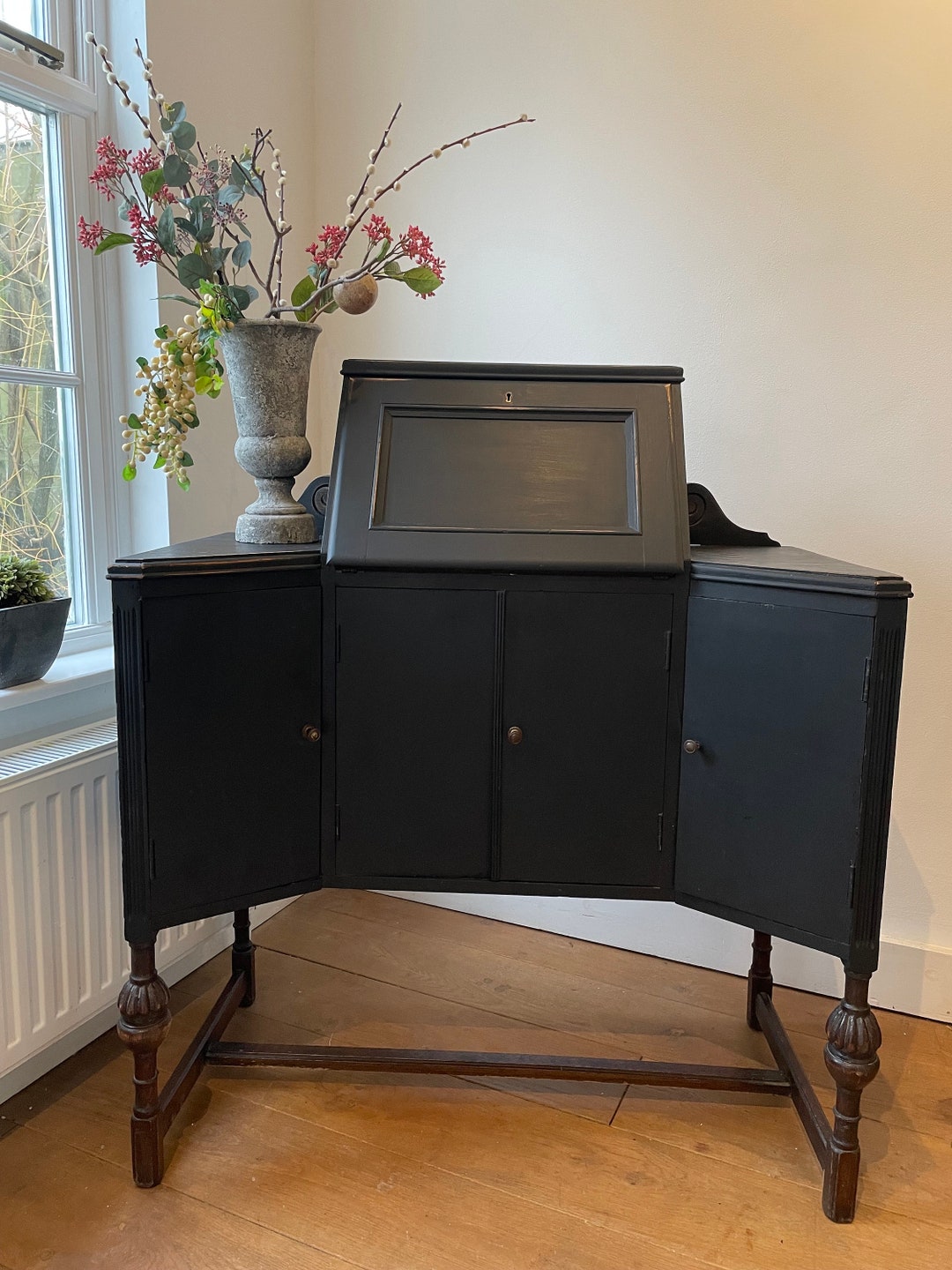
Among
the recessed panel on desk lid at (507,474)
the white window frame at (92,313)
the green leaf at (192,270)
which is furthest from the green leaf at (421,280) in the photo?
the white window frame at (92,313)

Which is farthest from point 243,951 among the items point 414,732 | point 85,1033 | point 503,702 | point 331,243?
point 331,243

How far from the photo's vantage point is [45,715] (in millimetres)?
1840

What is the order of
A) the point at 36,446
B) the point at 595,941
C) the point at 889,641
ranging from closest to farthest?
the point at 889,641
the point at 36,446
the point at 595,941

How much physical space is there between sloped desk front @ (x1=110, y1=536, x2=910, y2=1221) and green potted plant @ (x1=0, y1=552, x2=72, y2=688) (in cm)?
31

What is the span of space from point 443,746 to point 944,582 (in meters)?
1.16

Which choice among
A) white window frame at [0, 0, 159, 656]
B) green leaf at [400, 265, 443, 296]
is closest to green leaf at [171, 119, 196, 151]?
green leaf at [400, 265, 443, 296]

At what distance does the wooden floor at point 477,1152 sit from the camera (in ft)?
4.87

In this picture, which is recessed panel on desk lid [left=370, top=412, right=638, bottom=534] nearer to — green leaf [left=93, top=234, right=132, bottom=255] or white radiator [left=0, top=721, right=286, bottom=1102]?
green leaf [left=93, top=234, right=132, bottom=255]

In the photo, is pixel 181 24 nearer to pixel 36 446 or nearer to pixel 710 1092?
pixel 36 446

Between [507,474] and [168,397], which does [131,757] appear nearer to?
[168,397]

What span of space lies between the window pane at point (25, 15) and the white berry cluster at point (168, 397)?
0.77m

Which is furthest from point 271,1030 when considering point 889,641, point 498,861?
point 889,641

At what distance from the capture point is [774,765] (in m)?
1.54

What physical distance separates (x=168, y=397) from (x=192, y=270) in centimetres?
21
